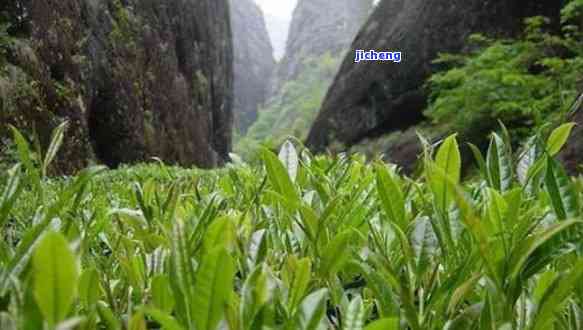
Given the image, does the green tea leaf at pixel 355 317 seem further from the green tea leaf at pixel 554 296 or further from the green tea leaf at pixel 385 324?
the green tea leaf at pixel 554 296

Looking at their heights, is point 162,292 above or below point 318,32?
below

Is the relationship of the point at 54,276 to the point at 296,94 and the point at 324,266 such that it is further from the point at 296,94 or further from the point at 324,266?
the point at 296,94

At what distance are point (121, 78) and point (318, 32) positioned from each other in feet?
134

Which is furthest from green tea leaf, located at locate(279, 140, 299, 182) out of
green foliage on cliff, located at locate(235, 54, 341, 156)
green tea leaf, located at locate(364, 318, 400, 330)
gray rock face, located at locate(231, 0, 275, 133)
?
gray rock face, located at locate(231, 0, 275, 133)

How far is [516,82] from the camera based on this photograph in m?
7.42

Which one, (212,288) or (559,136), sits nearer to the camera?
(212,288)

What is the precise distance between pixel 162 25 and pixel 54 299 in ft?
39.5

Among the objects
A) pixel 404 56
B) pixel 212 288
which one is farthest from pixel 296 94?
pixel 212 288

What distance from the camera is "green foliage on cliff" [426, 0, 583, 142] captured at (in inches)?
281

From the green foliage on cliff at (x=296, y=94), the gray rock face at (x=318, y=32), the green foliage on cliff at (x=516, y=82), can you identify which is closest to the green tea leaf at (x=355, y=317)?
the green foliage on cliff at (x=516, y=82)

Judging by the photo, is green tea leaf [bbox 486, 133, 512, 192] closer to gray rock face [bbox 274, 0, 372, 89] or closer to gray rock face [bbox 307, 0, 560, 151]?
gray rock face [bbox 307, 0, 560, 151]

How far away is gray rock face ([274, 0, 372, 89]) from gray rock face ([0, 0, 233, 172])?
2969 centimetres

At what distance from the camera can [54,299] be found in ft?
0.95

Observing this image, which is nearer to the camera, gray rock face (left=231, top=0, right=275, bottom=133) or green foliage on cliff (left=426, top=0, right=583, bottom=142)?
green foliage on cliff (left=426, top=0, right=583, bottom=142)
